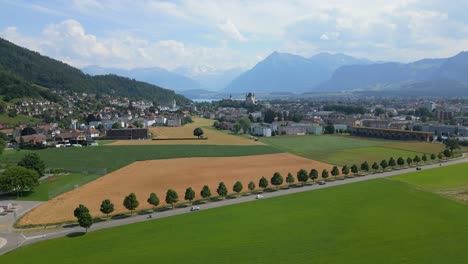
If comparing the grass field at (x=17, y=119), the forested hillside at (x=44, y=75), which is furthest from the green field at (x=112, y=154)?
the forested hillside at (x=44, y=75)

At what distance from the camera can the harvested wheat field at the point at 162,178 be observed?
2708 cm

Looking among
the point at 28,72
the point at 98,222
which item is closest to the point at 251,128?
the point at 98,222

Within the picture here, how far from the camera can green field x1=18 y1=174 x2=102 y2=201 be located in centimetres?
3038

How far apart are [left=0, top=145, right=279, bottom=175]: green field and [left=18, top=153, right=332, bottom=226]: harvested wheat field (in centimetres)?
262

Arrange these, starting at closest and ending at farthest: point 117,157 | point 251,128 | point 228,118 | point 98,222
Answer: point 98,222
point 117,157
point 251,128
point 228,118

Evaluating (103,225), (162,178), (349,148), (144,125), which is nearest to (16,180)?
(103,225)

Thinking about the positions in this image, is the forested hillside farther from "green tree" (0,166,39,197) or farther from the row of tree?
the row of tree

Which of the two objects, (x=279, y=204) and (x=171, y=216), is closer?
(x=171, y=216)

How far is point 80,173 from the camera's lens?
3866 centimetres

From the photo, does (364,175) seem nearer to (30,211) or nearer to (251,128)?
(30,211)

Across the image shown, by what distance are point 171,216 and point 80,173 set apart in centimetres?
1760

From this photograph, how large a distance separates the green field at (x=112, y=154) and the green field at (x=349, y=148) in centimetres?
541

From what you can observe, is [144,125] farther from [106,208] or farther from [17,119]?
[106,208]

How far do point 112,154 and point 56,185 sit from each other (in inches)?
673
